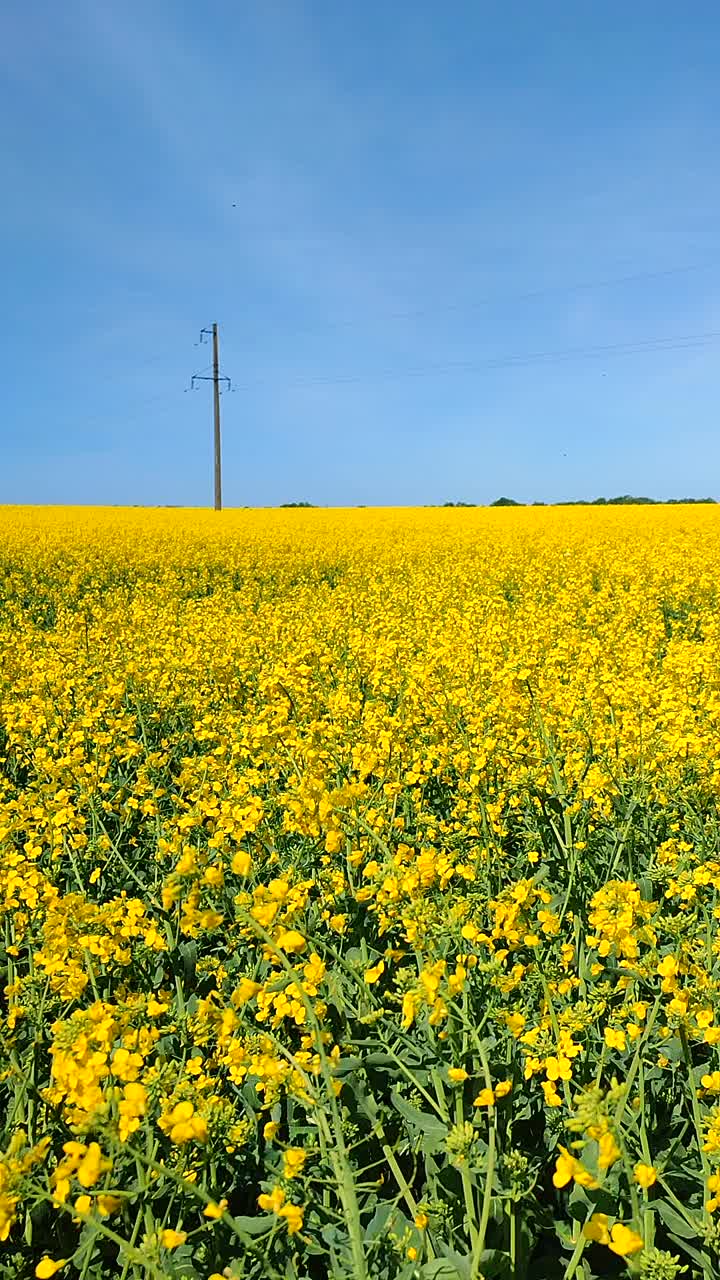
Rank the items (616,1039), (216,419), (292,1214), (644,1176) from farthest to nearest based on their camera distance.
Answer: (216,419) < (616,1039) < (292,1214) < (644,1176)

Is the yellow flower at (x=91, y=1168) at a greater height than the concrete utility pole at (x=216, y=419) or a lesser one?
lesser

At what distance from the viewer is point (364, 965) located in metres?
2.30

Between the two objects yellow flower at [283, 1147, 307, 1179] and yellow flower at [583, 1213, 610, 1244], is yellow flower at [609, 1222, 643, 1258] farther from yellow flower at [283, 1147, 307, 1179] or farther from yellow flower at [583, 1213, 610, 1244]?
yellow flower at [283, 1147, 307, 1179]

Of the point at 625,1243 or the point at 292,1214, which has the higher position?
the point at 625,1243

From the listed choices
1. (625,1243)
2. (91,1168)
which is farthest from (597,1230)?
(91,1168)

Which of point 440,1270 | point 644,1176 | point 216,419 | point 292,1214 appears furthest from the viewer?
point 216,419

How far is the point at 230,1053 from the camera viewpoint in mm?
1893

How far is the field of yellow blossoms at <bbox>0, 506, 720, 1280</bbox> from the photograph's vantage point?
5.41 feet

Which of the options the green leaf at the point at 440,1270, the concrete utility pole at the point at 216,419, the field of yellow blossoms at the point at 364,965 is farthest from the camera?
the concrete utility pole at the point at 216,419

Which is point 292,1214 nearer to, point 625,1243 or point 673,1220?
point 625,1243

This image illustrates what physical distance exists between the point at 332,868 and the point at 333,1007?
687mm

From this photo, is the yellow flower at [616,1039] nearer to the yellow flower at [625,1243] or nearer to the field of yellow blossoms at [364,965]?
the field of yellow blossoms at [364,965]

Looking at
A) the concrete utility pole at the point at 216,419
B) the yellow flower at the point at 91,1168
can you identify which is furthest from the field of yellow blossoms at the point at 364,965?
the concrete utility pole at the point at 216,419

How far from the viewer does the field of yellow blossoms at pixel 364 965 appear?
1649mm
